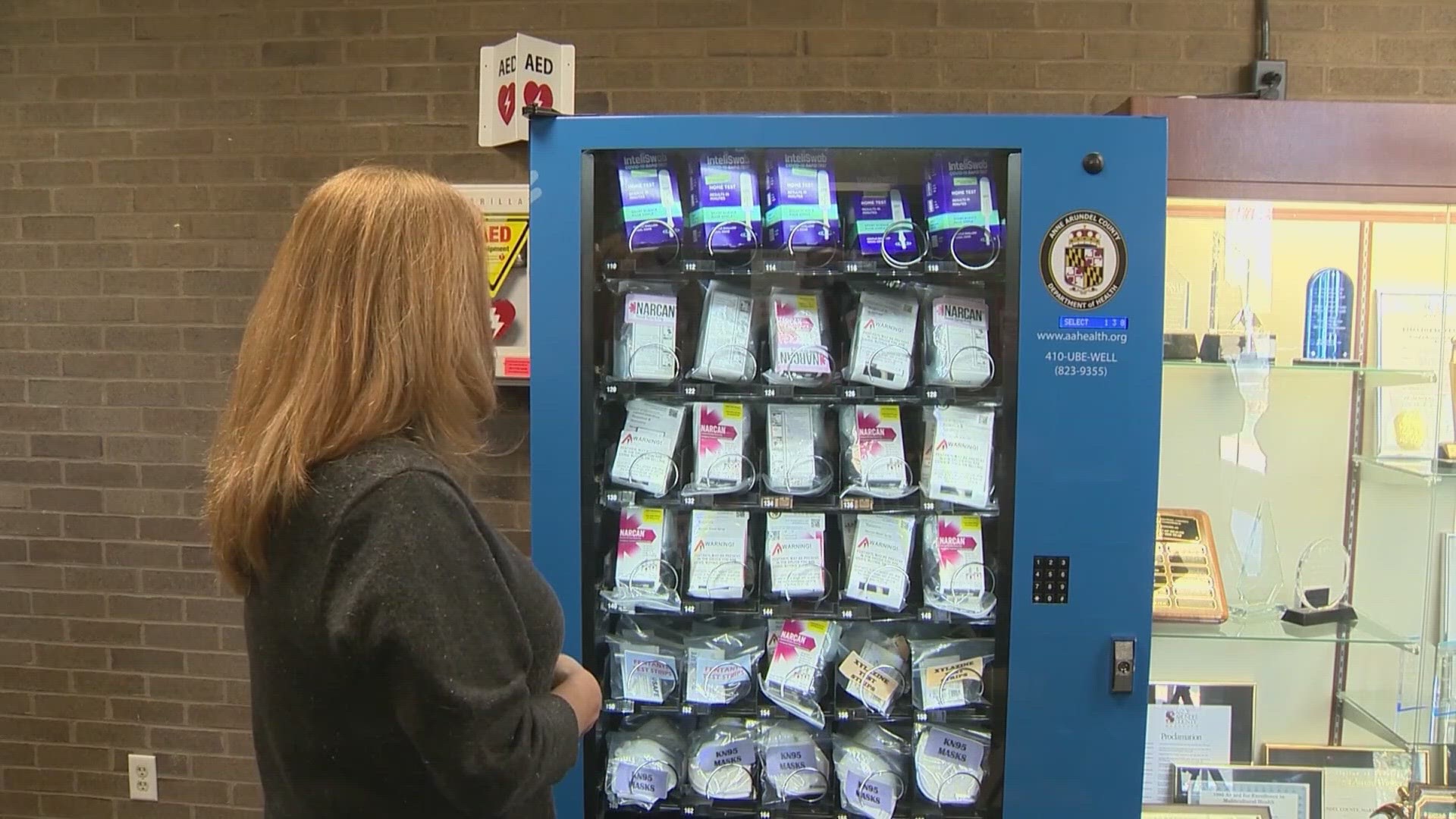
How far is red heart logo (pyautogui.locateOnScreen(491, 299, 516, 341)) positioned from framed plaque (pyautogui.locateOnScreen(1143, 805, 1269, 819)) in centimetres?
220

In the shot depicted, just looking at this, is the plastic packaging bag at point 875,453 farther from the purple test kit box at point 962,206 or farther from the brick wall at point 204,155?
the brick wall at point 204,155

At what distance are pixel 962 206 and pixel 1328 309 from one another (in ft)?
3.56

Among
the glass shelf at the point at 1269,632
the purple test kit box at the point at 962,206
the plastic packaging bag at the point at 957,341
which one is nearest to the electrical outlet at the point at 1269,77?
the purple test kit box at the point at 962,206

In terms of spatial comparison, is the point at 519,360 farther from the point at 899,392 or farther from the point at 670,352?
the point at 899,392

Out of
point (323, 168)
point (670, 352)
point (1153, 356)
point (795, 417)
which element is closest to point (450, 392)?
point (670, 352)

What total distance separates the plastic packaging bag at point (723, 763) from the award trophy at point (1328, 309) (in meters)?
1.76

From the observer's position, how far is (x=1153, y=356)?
70.6 inches

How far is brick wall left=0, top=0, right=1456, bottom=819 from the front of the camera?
8.03 ft

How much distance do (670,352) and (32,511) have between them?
235 cm

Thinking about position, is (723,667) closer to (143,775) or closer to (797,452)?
(797,452)

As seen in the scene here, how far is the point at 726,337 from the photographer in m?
2.03

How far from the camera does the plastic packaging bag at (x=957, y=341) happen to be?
195 centimetres

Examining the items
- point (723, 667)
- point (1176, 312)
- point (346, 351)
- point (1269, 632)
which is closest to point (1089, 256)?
point (1176, 312)

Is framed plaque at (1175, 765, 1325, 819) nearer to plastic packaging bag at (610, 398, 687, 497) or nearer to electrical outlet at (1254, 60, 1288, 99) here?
plastic packaging bag at (610, 398, 687, 497)
